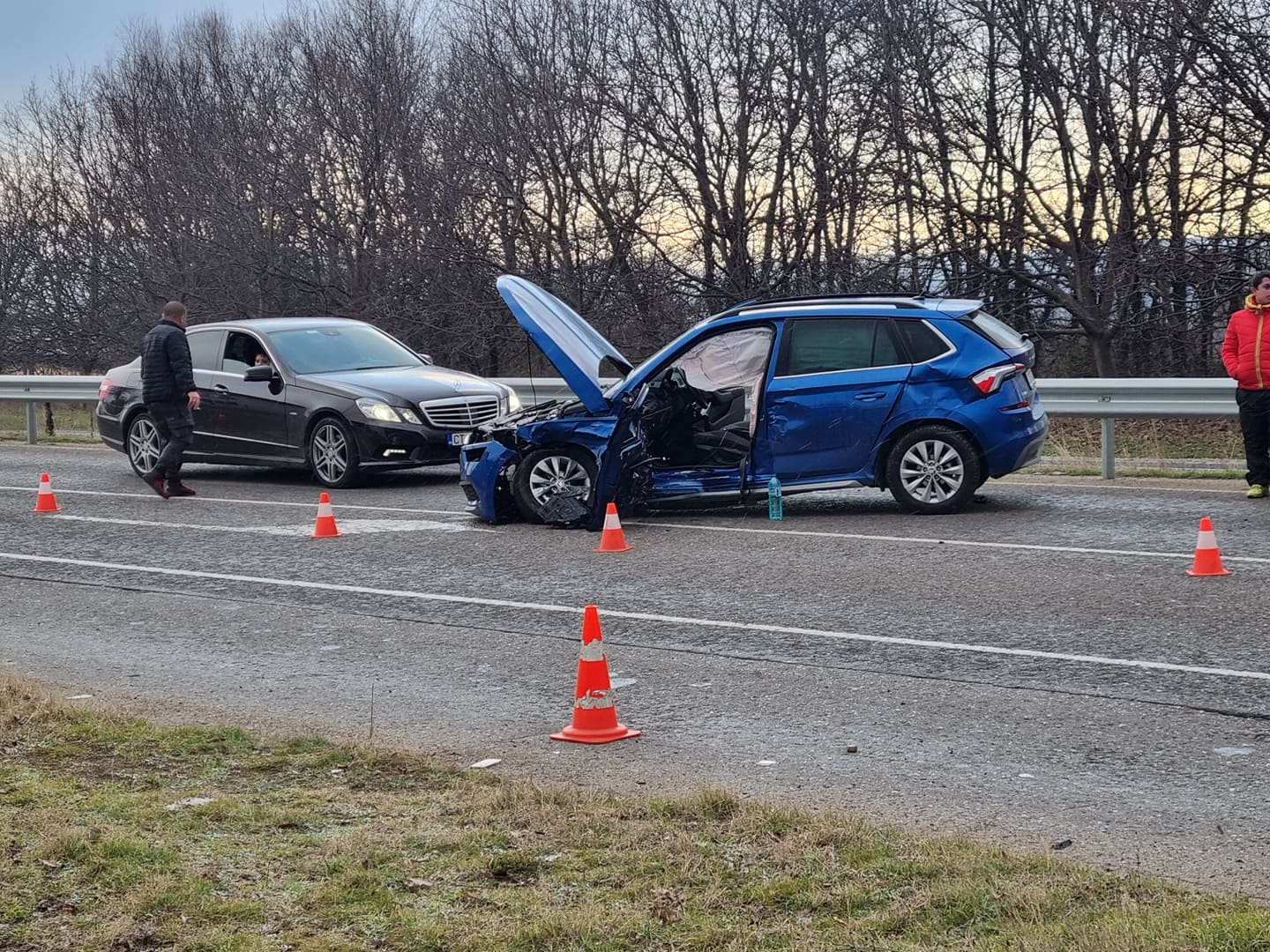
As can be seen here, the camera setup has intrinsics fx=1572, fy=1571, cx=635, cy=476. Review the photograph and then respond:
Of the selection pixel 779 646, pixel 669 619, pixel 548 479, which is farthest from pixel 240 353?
pixel 779 646

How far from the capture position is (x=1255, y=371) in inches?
498

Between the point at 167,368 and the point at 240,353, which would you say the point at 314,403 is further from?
the point at 240,353

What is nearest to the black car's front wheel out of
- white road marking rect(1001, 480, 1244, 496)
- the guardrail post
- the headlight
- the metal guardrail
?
the headlight

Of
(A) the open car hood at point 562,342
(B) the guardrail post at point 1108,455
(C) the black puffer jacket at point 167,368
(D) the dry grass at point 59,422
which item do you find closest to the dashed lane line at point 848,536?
(B) the guardrail post at point 1108,455

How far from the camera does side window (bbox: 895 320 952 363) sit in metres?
12.1

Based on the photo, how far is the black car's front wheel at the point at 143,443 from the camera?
55.3 ft

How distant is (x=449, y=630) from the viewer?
8.59m

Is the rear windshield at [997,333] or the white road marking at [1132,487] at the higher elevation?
the rear windshield at [997,333]

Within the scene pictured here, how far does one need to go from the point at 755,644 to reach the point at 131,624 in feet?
12.1

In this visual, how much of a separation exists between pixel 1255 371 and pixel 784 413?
3.89 m

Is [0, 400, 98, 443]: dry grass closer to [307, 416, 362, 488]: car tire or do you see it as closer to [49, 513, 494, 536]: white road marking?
[307, 416, 362, 488]: car tire

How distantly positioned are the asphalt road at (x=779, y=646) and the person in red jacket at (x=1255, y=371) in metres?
0.35

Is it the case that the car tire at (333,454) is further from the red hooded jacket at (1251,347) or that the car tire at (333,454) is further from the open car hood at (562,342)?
the red hooded jacket at (1251,347)

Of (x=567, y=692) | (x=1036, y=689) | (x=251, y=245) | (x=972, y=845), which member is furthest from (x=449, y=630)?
(x=251, y=245)
